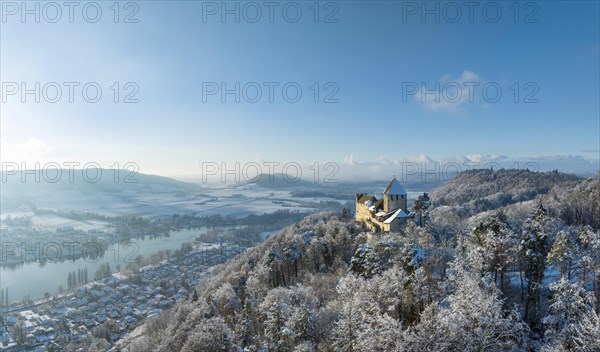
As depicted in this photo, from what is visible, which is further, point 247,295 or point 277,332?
point 247,295

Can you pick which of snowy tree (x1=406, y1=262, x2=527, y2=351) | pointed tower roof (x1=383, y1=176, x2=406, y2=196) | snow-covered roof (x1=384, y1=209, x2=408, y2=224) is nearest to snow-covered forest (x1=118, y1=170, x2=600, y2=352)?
snowy tree (x1=406, y1=262, x2=527, y2=351)

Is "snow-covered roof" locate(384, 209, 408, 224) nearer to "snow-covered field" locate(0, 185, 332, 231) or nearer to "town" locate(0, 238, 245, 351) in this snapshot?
"town" locate(0, 238, 245, 351)

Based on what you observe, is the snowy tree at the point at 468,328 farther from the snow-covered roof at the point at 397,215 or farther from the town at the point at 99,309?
the town at the point at 99,309

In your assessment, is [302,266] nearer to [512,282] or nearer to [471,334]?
[512,282]

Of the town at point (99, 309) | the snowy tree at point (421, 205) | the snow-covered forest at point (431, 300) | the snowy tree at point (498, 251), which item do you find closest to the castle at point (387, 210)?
the snowy tree at point (421, 205)

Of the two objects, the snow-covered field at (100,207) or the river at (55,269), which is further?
the snow-covered field at (100,207)

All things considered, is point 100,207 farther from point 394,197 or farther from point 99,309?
point 394,197

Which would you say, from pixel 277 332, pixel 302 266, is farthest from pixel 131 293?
pixel 277 332

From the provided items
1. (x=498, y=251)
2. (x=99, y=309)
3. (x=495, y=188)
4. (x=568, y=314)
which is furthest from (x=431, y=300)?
(x=495, y=188)
